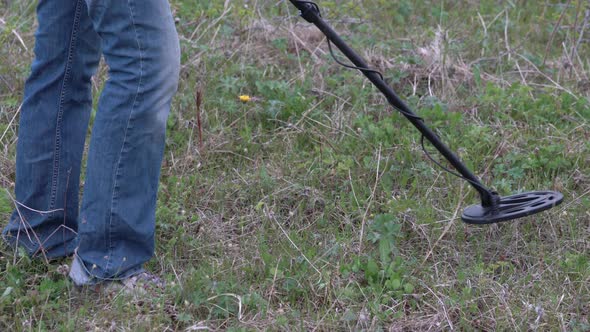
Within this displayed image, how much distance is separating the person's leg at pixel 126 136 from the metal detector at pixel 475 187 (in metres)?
0.48

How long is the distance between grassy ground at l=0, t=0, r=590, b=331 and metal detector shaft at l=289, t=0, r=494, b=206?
268 millimetres

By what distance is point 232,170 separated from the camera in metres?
3.38

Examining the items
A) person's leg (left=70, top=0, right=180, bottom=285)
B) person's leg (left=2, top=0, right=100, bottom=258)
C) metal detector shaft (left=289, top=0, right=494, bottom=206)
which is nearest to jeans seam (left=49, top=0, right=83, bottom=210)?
person's leg (left=2, top=0, right=100, bottom=258)

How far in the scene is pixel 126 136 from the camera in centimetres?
222

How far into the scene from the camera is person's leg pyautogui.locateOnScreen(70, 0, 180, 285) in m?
2.11

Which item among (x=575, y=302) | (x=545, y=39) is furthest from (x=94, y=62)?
(x=545, y=39)

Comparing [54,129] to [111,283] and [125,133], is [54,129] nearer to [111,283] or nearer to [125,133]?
[125,133]

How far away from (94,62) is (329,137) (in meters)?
1.34

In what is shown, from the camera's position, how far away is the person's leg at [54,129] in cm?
234

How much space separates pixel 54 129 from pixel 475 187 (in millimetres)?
1349

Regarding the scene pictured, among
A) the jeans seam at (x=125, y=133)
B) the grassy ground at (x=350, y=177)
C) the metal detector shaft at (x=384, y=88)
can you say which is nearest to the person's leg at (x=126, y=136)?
the jeans seam at (x=125, y=133)

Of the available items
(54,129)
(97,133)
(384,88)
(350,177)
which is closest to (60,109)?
(54,129)

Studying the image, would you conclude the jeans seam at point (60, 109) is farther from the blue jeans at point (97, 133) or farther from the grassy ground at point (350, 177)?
the grassy ground at point (350, 177)

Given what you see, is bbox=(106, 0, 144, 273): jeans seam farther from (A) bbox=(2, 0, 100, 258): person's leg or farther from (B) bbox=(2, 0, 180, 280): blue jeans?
(A) bbox=(2, 0, 100, 258): person's leg
